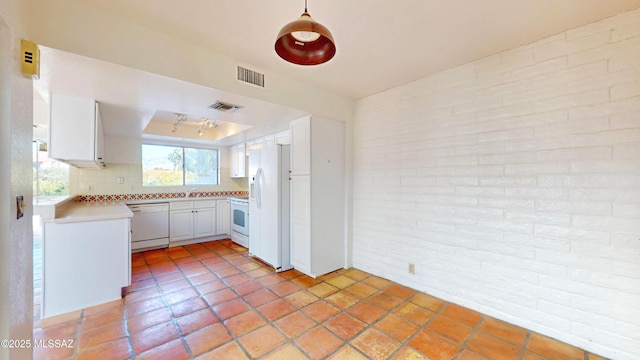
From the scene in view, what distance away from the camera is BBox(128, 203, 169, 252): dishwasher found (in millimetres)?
4270

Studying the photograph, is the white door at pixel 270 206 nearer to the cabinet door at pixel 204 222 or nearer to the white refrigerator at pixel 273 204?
the white refrigerator at pixel 273 204

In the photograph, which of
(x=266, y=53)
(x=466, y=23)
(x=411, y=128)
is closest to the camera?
(x=466, y=23)

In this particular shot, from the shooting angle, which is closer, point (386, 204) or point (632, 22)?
point (632, 22)

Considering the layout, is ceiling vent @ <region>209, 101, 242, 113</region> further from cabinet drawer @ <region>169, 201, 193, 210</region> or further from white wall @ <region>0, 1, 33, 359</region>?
cabinet drawer @ <region>169, 201, 193, 210</region>

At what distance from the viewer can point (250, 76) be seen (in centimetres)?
247

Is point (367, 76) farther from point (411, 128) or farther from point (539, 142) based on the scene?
point (539, 142)

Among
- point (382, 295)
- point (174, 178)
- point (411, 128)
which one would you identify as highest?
point (411, 128)

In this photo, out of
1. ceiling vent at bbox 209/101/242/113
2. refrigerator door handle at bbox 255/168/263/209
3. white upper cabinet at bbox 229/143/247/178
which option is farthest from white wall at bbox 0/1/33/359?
white upper cabinet at bbox 229/143/247/178

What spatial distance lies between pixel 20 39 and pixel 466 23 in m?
2.86

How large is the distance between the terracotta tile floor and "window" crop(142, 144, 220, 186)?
8.22 ft

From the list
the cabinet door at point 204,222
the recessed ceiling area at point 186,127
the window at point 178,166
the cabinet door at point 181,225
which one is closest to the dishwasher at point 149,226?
the cabinet door at point 181,225

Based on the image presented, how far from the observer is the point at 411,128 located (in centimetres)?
296

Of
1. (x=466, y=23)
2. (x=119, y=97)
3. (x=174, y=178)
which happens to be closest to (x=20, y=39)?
(x=119, y=97)

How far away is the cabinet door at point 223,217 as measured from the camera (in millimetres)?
5159
